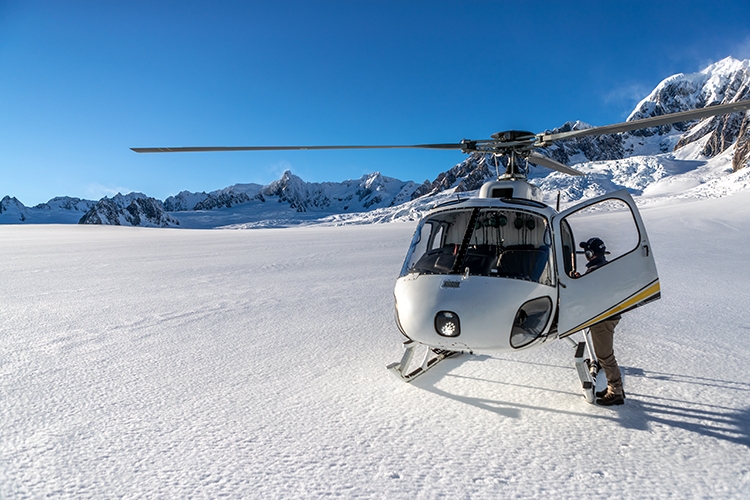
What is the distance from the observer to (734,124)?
335ft

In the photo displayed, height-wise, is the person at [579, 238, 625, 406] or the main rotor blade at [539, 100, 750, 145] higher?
the main rotor blade at [539, 100, 750, 145]

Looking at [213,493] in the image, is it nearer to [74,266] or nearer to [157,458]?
[157,458]

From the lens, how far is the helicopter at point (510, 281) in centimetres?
361

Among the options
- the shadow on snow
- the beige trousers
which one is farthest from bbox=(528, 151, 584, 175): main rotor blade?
the shadow on snow

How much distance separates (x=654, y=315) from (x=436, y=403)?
5129mm

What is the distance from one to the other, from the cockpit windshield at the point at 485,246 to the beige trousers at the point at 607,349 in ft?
2.24

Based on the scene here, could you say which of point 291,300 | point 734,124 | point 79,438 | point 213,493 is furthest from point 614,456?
point 734,124

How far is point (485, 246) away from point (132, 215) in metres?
205

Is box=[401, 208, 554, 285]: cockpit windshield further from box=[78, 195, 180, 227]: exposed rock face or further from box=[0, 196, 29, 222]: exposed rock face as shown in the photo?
box=[0, 196, 29, 222]: exposed rock face

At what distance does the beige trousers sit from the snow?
0.30 meters

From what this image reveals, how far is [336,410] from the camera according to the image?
153 inches

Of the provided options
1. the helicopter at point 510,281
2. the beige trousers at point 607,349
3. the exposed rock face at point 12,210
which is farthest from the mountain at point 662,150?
the exposed rock face at point 12,210

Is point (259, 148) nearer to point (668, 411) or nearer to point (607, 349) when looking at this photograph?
point (607, 349)

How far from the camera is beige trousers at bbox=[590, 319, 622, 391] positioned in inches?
Result: 157
